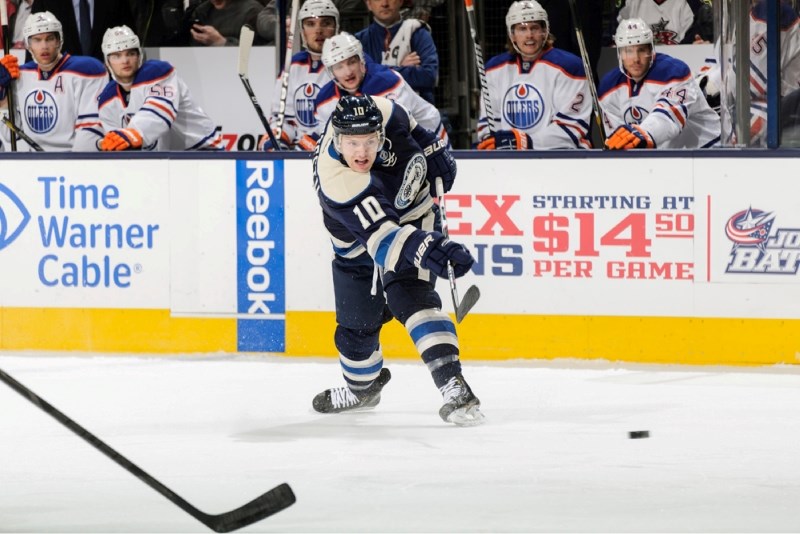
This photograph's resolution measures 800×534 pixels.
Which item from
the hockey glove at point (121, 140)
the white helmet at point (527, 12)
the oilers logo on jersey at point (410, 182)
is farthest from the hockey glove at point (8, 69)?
the oilers logo on jersey at point (410, 182)

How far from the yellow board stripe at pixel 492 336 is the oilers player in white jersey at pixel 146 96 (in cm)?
87

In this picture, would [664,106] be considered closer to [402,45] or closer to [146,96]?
[402,45]

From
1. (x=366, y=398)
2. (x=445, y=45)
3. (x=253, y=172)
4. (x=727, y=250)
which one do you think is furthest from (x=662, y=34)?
(x=366, y=398)

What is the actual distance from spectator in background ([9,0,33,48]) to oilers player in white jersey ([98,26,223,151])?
990mm

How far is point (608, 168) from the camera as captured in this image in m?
5.36

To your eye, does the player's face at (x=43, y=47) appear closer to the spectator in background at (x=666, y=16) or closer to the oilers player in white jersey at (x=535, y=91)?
the oilers player in white jersey at (x=535, y=91)

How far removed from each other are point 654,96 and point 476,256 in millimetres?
985

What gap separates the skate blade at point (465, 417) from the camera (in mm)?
4379

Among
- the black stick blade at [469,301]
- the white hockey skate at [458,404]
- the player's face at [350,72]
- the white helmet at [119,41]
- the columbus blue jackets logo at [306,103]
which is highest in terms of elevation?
the white helmet at [119,41]

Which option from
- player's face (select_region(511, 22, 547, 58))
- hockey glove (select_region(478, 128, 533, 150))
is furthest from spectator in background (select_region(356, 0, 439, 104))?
hockey glove (select_region(478, 128, 533, 150))

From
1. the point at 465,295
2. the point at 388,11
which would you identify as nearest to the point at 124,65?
the point at 388,11

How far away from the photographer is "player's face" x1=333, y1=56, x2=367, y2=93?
5.88m

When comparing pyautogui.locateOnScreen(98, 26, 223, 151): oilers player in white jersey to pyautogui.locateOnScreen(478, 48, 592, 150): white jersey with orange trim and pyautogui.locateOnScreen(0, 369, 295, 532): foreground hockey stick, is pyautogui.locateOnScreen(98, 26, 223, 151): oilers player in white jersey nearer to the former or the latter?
pyautogui.locateOnScreen(478, 48, 592, 150): white jersey with orange trim

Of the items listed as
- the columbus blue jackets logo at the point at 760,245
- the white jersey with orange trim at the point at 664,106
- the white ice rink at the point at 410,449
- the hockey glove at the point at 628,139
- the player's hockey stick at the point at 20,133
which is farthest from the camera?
the player's hockey stick at the point at 20,133
